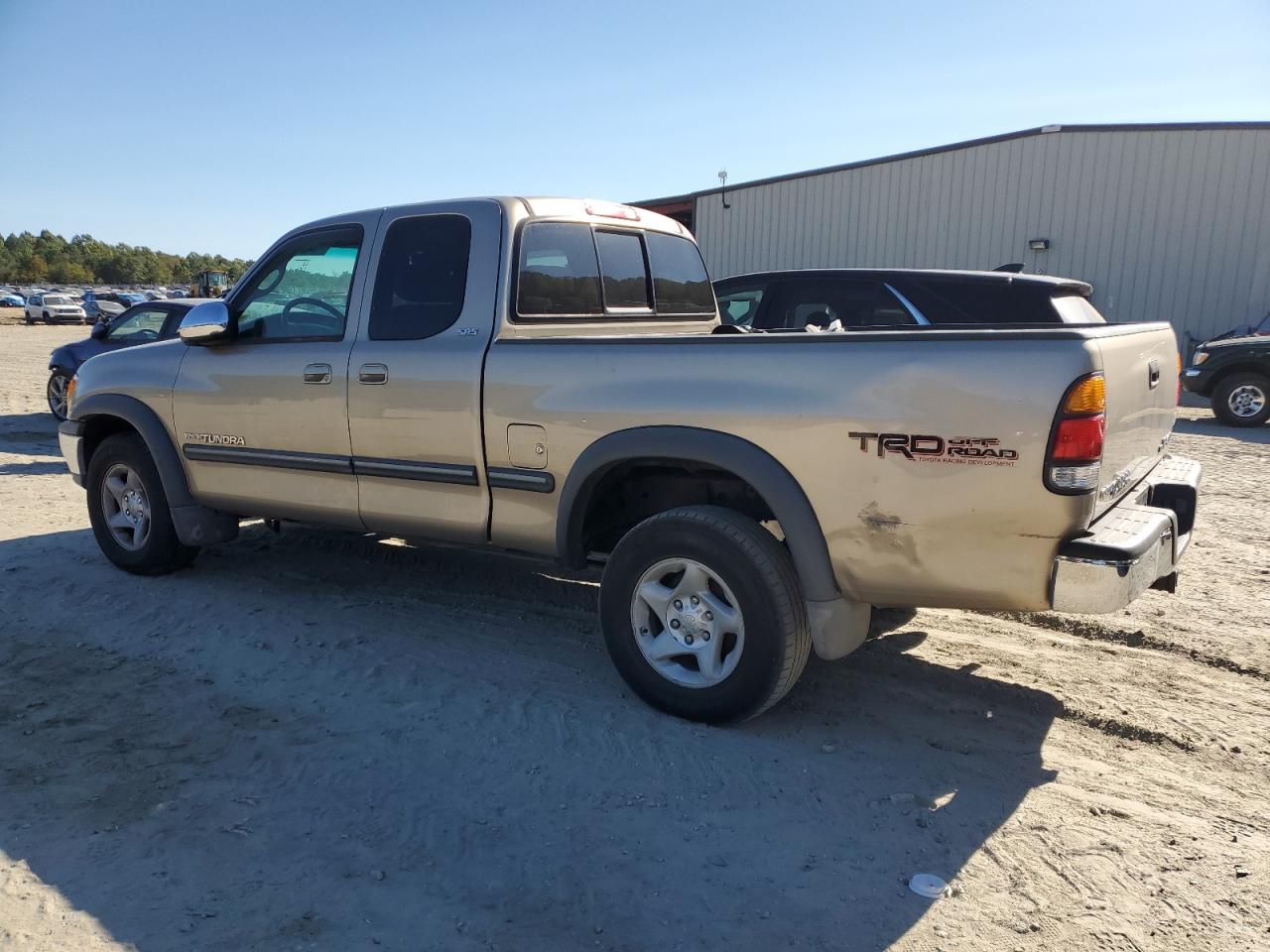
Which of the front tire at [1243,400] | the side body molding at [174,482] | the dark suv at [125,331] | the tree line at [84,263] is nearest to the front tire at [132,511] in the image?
the side body molding at [174,482]

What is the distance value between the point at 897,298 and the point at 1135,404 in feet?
12.5

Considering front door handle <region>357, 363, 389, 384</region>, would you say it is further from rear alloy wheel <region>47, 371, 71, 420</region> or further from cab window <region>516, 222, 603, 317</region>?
rear alloy wheel <region>47, 371, 71, 420</region>

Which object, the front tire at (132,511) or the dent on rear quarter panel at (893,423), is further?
the front tire at (132,511)

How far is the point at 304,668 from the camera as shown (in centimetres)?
426

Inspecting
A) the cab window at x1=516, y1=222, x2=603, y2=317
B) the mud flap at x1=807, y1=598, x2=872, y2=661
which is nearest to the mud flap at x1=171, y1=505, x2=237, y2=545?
the cab window at x1=516, y1=222, x2=603, y2=317

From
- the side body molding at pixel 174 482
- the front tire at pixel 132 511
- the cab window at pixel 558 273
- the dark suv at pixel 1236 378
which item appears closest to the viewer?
the cab window at pixel 558 273

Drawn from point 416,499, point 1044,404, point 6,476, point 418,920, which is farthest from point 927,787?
point 6,476

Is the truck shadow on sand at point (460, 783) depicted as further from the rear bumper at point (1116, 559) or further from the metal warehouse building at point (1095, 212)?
the metal warehouse building at point (1095, 212)

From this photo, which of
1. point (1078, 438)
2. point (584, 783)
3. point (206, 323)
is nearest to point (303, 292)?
point (206, 323)

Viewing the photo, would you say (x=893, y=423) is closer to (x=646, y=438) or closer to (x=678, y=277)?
(x=646, y=438)

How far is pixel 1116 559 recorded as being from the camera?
2898 mm

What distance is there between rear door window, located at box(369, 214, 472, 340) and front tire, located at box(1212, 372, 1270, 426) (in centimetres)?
1207

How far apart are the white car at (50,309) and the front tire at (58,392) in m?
39.4

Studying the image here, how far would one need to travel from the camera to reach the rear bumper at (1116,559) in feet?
9.50
